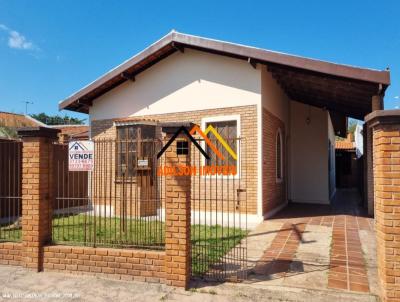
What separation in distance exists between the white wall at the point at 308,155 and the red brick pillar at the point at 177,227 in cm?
881

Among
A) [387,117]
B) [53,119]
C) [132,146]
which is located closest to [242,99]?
[132,146]

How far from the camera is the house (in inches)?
307

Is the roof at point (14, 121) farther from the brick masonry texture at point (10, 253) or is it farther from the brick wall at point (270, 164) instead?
the brick masonry texture at point (10, 253)

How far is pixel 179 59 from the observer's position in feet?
30.1

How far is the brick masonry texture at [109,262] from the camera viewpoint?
14.1 ft

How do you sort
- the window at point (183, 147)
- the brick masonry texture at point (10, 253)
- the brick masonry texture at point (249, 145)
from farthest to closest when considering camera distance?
the brick masonry texture at point (249, 145)
the brick masonry texture at point (10, 253)
the window at point (183, 147)

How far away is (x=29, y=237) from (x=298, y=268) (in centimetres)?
416

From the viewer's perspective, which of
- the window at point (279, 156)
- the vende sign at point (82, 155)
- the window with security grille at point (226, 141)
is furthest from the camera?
the window at point (279, 156)

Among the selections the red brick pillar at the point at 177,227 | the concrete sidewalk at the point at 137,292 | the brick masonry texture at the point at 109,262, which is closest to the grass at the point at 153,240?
the brick masonry texture at the point at 109,262

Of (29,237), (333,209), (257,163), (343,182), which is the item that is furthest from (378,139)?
(343,182)

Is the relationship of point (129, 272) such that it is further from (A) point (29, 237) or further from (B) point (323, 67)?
(B) point (323, 67)

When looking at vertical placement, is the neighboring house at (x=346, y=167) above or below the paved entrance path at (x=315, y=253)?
above

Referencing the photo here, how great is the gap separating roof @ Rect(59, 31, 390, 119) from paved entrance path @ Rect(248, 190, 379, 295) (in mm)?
3262

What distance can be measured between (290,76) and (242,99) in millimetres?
1843
